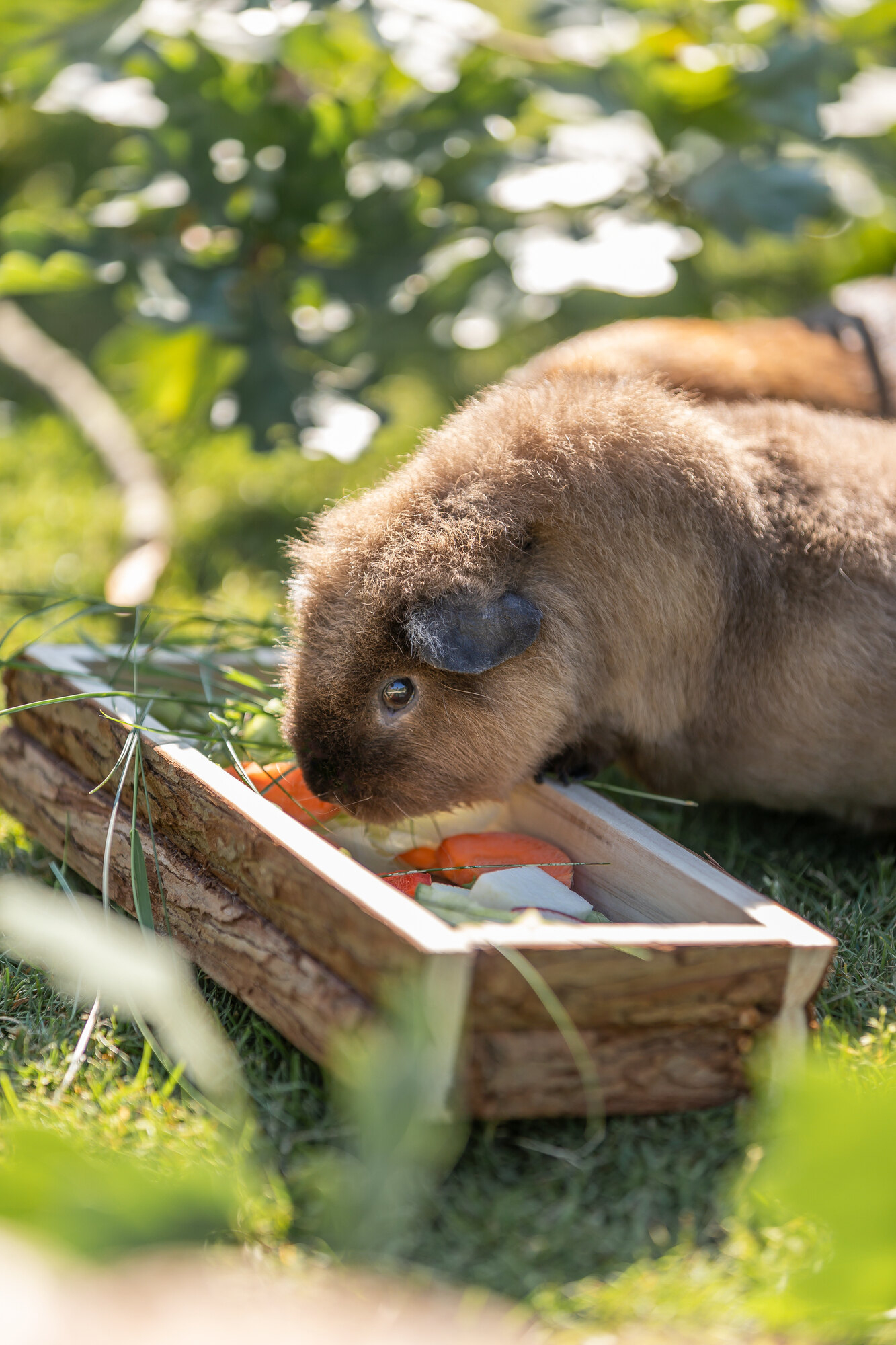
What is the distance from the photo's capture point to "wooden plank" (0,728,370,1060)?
211 cm

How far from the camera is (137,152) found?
4805 mm

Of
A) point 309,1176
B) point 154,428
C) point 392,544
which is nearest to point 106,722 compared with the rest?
point 392,544

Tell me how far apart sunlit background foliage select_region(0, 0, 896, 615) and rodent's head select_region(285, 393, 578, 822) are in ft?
6.18

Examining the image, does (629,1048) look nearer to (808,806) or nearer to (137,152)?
(808,806)

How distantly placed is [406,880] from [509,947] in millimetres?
814

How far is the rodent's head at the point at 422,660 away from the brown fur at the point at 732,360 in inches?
33.6

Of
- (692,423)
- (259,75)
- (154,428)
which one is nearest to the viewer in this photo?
(692,423)

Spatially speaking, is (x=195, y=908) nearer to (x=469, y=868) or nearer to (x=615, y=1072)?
(x=469, y=868)

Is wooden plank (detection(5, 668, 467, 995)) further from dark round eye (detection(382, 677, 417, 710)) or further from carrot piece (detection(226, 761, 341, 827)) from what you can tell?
dark round eye (detection(382, 677, 417, 710))

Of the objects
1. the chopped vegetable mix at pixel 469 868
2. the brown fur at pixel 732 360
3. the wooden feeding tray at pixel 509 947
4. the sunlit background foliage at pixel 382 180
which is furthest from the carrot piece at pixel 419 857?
the sunlit background foliage at pixel 382 180

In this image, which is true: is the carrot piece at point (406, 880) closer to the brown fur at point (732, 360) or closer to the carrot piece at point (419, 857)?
the carrot piece at point (419, 857)

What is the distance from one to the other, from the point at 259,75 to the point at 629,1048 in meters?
4.22

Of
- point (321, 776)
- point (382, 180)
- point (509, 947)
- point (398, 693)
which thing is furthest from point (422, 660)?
point (382, 180)

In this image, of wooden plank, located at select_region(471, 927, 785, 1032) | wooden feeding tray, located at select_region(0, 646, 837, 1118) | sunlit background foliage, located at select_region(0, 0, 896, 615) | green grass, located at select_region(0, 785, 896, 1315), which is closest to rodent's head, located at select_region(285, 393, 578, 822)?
wooden feeding tray, located at select_region(0, 646, 837, 1118)
